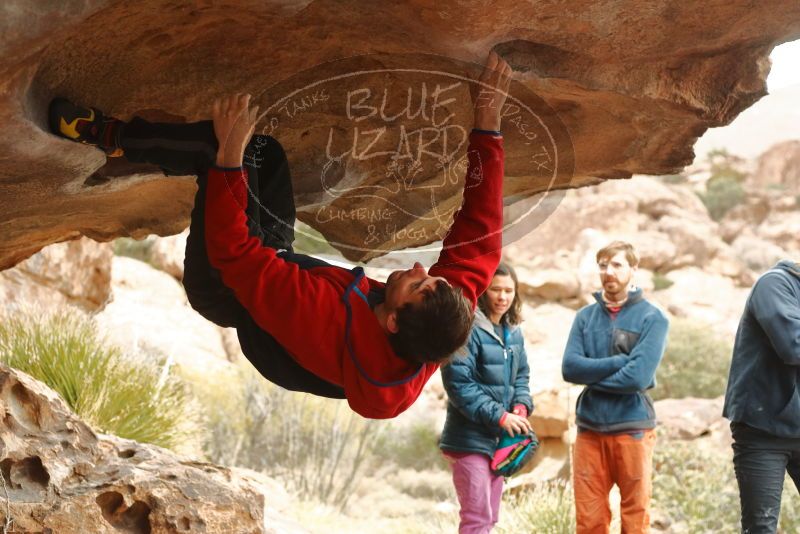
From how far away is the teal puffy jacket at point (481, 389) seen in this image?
184 inches

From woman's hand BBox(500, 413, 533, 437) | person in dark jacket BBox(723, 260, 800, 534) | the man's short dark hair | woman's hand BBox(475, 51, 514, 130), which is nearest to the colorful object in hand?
woman's hand BBox(500, 413, 533, 437)

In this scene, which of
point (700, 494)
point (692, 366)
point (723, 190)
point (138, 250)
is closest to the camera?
point (700, 494)

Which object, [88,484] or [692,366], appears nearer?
[88,484]

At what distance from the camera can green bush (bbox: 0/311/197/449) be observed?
6.45 metres

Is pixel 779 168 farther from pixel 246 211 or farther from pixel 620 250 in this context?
pixel 246 211

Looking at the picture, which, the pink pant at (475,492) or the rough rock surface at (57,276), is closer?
the pink pant at (475,492)

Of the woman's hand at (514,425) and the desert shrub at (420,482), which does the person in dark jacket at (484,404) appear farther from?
the desert shrub at (420,482)

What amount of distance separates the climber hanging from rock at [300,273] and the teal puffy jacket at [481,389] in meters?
1.63

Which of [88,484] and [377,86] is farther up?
[377,86]

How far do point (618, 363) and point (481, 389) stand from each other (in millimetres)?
831

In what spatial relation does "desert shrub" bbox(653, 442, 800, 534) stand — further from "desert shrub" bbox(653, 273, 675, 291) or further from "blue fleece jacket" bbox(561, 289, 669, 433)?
"desert shrub" bbox(653, 273, 675, 291)

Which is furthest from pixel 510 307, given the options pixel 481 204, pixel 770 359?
pixel 481 204

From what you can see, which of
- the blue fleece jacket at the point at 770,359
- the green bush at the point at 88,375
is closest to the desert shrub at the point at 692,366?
the green bush at the point at 88,375

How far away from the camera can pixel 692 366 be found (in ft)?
51.2
